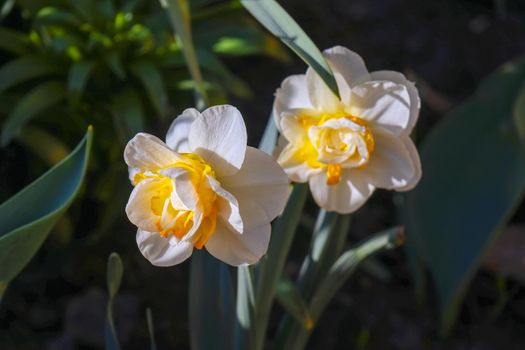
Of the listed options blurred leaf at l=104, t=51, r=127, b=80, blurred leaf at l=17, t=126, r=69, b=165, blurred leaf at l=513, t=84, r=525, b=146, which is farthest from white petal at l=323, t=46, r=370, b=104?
blurred leaf at l=17, t=126, r=69, b=165

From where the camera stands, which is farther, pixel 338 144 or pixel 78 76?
pixel 78 76

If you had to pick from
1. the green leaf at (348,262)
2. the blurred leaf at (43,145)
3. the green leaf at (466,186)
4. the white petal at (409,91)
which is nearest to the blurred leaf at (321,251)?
the green leaf at (348,262)

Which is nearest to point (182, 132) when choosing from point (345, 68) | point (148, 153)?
point (148, 153)

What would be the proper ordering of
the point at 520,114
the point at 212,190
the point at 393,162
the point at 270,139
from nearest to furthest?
the point at 212,190, the point at 393,162, the point at 270,139, the point at 520,114

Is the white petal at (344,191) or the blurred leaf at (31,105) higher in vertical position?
the white petal at (344,191)

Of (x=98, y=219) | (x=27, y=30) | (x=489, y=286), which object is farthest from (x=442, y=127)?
(x=27, y=30)

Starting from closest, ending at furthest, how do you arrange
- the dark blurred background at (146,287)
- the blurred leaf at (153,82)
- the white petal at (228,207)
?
the white petal at (228,207) < the blurred leaf at (153,82) < the dark blurred background at (146,287)

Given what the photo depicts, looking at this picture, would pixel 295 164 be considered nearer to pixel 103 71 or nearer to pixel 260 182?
pixel 260 182

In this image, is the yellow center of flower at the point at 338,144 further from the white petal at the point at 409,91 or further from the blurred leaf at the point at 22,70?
the blurred leaf at the point at 22,70
